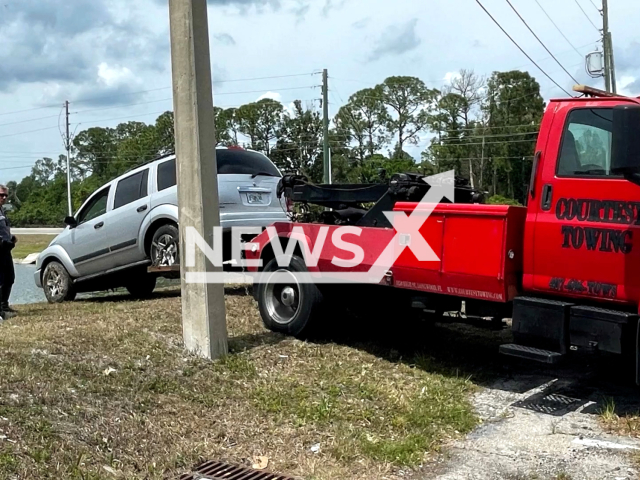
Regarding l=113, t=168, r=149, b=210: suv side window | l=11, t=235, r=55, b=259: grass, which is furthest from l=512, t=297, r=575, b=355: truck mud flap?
l=11, t=235, r=55, b=259: grass

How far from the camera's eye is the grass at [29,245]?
115 feet

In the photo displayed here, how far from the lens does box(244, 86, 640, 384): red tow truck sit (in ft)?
17.5

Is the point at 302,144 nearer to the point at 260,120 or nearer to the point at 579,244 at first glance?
the point at 260,120

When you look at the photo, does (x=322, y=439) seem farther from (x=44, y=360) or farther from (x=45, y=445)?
(x=44, y=360)

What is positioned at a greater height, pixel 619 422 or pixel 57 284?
pixel 57 284

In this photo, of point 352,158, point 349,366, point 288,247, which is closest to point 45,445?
point 349,366

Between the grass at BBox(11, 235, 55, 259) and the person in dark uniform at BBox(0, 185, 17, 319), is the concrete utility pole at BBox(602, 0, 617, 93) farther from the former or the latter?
the grass at BBox(11, 235, 55, 259)

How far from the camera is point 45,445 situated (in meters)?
4.54

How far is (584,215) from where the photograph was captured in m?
5.58

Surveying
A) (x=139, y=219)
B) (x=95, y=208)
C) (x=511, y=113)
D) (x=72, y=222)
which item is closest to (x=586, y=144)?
(x=139, y=219)

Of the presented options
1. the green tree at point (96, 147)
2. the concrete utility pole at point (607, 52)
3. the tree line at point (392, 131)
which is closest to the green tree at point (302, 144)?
the tree line at point (392, 131)

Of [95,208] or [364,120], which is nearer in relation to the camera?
[95,208]

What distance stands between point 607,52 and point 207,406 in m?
22.5

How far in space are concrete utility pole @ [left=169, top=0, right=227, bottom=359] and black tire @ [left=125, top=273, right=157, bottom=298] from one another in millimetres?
5337
